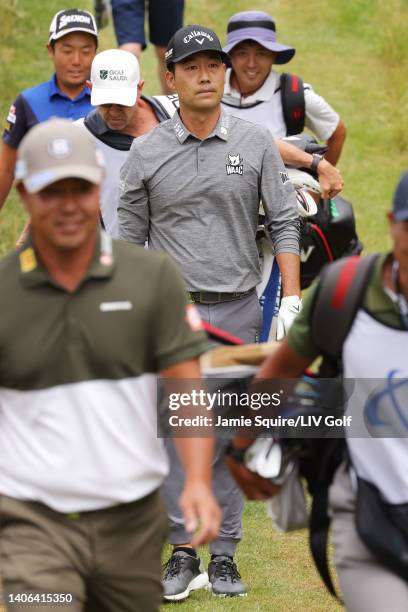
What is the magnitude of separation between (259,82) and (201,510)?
4.65 metres

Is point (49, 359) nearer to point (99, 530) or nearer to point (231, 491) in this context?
point (99, 530)

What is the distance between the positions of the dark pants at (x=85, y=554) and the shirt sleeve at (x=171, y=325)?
48 cm

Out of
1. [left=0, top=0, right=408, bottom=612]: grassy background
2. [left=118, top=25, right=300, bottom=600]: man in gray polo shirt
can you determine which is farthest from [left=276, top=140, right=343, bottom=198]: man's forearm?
[left=0, top=0, right=408, bottom=612]: grassy background

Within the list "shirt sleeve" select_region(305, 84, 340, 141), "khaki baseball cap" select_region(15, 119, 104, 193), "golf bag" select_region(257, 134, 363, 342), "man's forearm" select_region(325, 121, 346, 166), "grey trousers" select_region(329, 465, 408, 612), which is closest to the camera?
"khaki baseball cap" select_region(15, 119, 104, 193)

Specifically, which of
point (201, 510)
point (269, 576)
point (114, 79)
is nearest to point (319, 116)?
point (114, 79)

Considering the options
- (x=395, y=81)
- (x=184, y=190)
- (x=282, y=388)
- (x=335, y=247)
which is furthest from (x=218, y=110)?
(x=395, y=81)

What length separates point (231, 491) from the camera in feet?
22.9

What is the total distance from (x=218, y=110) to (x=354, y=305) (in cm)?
283

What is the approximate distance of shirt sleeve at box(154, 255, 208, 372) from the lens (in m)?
4.33

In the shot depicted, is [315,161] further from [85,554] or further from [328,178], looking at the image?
[85,554]

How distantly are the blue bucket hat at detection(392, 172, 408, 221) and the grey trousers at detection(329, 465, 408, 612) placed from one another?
87 cm

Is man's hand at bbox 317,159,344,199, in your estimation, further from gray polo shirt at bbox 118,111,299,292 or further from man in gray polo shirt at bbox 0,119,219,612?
man in gray polo shirt at bbox 0,119,219,612

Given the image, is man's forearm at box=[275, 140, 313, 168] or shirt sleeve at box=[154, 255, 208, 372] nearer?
shirt sleeve at box=[154, 255, 208, 372]

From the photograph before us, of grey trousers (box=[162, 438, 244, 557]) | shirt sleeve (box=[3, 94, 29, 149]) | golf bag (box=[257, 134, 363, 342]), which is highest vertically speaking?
shirt sleeve (box=[3, 94, 29, 149])
